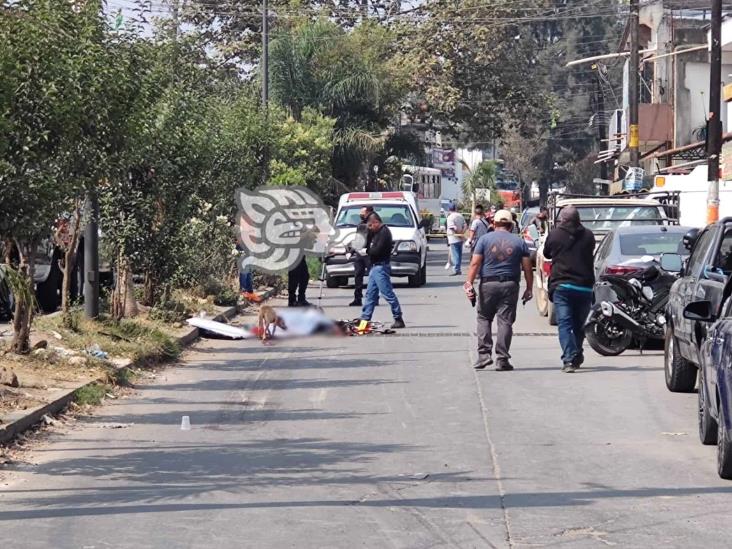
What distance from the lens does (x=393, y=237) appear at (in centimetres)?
3003

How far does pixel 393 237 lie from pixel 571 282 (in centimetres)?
1537

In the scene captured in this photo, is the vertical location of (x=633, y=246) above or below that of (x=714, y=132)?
below

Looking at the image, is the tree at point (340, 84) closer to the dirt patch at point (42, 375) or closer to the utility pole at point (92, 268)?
the utility pole at point (92, 268)

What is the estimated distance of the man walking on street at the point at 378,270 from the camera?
19.7 m

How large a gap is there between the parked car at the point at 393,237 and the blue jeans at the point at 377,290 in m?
9.39

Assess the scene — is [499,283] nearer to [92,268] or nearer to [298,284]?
[92,268]

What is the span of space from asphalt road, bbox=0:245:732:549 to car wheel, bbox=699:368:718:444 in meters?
0.10

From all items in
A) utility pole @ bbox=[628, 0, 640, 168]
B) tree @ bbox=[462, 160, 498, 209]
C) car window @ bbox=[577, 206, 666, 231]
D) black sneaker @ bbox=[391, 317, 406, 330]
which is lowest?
black sneaker @ bbox=[391, 317, 406, 330]

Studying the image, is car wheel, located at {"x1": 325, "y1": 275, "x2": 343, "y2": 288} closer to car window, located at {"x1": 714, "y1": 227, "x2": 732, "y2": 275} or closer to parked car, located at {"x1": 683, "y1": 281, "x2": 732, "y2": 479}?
car window, located at {"x1": 714, "y1": 227, "x2": 732, "y2": 275}

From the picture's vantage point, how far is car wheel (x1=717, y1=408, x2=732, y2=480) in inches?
334

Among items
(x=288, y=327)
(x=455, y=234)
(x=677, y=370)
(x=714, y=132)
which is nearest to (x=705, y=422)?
(x=677, y=370)

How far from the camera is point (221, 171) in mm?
23016

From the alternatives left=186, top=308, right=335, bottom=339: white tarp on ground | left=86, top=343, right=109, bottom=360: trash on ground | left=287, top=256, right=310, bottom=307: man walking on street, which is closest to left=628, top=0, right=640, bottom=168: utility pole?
left=287, top=256, right=310, bottom=307: man walking on street

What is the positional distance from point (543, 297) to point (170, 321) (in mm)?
6454
